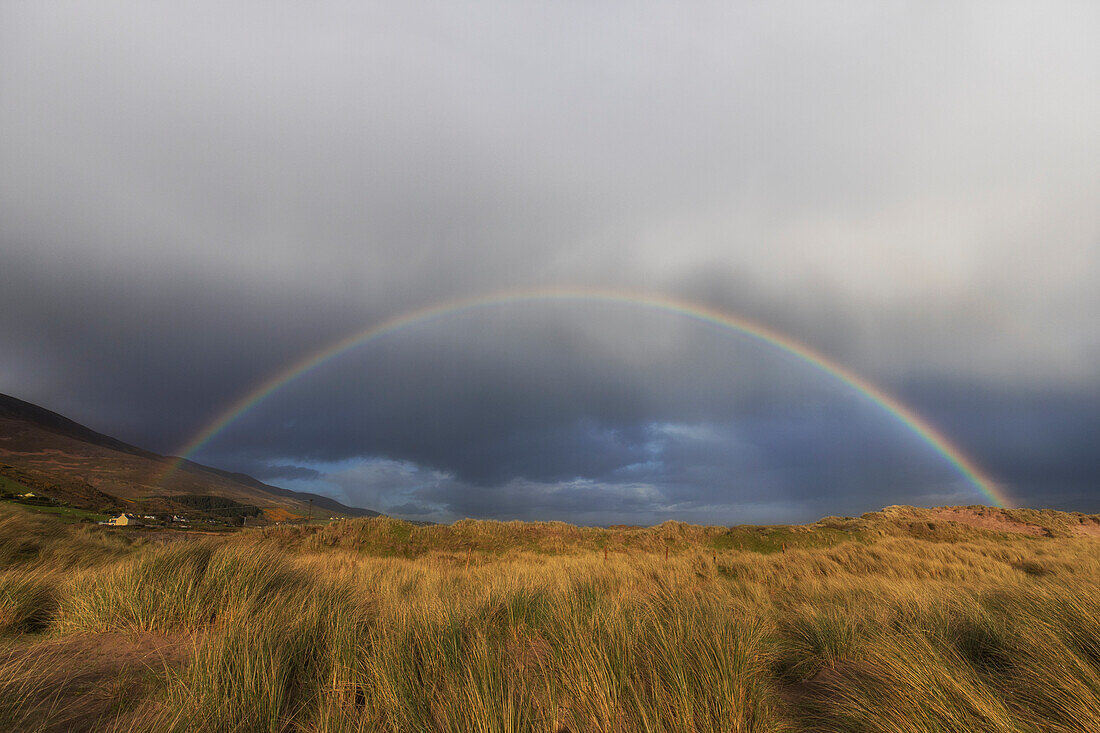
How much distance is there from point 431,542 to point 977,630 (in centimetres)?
2186

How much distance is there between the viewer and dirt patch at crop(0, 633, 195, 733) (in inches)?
121

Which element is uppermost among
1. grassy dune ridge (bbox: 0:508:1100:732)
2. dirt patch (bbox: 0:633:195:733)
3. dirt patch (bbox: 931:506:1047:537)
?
dirt patch (bbox: 931:506:1047:537)

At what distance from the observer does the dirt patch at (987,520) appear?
31.6 m

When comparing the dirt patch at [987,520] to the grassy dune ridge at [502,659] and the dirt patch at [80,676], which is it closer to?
the grassy dune ridge at [502,659]

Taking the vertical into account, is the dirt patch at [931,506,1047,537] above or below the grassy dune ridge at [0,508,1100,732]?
above

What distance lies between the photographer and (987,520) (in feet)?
113

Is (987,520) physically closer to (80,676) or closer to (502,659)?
(502,659)

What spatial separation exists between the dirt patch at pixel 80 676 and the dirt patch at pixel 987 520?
141 feet

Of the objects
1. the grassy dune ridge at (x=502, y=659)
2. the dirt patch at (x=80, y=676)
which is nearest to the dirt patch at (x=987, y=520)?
the grassy dune ridge at (x=502, y=659)

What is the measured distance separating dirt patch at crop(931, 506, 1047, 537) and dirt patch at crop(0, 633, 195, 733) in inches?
1693

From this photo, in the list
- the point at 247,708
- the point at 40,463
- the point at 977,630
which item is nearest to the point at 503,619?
the point at 247,708

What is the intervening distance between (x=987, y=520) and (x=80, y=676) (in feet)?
158

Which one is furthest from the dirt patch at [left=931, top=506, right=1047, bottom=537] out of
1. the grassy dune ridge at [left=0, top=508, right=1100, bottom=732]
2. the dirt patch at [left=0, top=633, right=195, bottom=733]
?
the dirt patch at [left=0, top=633, right=195, bottom=733]

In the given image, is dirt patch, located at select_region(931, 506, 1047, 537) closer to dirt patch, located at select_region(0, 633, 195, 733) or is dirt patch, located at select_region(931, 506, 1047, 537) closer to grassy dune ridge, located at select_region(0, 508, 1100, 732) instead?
grassy dune ridge, located at select_region(0, 508, 1100, 732)
